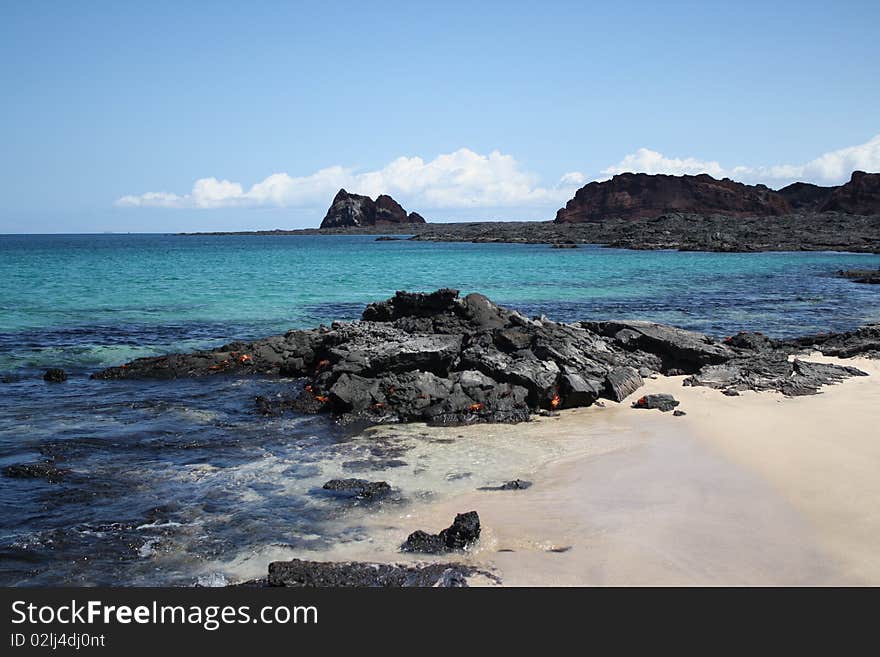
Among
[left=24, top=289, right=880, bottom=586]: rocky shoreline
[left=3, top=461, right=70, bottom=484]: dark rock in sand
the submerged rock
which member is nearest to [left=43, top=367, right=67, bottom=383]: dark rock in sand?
[left=24, top=289, right=880, bottom=586]: rocky shoreline

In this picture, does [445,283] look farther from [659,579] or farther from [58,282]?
[659,579]

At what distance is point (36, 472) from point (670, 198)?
144031mm

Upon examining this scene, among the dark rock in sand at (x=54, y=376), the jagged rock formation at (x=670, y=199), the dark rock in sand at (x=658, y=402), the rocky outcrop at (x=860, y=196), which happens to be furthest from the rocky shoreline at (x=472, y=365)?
the jagged rock formation at (x=670, y=199)

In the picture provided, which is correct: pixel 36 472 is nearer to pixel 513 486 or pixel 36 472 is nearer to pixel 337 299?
pixel 513 486

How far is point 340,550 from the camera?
6395 millimetres

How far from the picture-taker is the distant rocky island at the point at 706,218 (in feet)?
248

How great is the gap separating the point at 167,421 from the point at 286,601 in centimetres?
705

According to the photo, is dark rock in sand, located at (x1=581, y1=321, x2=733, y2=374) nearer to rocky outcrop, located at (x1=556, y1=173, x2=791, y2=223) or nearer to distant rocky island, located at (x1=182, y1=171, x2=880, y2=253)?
distant rocky island, located at (x1=182, y1=171, x2=880, y2=253)

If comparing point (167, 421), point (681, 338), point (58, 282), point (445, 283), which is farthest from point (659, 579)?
point (58, 282)

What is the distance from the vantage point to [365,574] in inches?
230

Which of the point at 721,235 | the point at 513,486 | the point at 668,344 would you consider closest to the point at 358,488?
the point at 513,486

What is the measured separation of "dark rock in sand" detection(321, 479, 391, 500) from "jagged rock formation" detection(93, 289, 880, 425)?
117 inches

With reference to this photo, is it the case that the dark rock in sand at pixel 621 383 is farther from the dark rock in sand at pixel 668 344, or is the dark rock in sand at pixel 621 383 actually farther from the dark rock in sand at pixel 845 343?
the dark rock in sand at pixel 845 343

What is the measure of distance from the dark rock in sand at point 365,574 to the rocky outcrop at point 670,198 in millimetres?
140470
